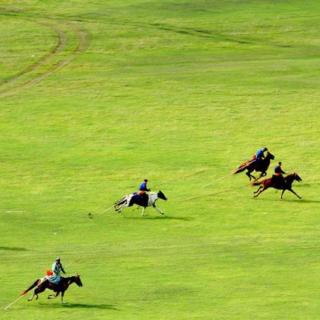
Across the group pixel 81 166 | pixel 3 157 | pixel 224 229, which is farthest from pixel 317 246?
pixel 3 157

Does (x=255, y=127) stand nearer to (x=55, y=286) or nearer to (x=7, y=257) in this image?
(x=7, y=257)

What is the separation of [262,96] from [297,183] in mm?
22127

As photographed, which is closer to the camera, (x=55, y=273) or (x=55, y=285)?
(x=55, y=285)

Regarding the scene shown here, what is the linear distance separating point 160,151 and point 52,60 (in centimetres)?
2808

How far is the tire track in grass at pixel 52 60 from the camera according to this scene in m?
94.6

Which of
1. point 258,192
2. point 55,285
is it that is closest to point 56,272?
point 55,285

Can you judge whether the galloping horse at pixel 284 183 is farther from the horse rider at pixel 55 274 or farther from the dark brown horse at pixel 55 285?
the horse rider at pixel 55 274

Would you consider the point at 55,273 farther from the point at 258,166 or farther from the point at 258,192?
the point at 258,166

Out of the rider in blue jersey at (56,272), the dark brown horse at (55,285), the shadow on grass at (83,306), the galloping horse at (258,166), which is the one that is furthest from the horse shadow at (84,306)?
the galloping horse at (258,166)

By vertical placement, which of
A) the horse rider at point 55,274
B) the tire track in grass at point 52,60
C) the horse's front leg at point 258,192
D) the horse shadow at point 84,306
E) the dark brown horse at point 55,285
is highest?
the tire track in grass at point 52,60

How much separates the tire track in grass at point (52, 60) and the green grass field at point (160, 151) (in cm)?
18

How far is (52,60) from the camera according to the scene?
10156 cm

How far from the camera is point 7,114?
283ft

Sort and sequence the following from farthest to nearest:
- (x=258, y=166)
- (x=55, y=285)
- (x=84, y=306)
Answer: (x=258, y=166), (x=55, y=285), (x=84, y=306)
